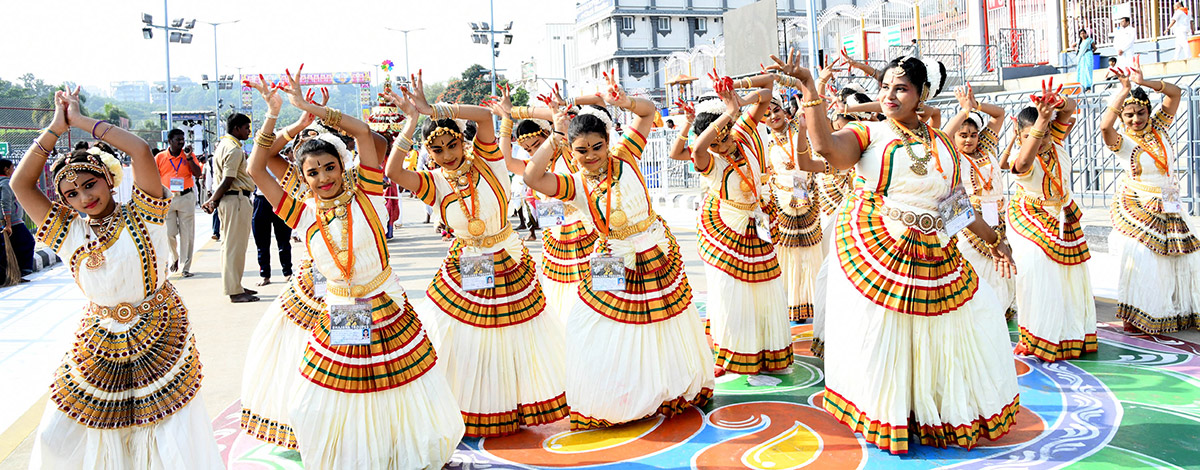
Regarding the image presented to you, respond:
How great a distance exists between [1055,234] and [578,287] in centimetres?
315

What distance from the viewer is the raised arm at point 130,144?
354 cm

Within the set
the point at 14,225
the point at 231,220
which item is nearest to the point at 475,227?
the point at 231,220

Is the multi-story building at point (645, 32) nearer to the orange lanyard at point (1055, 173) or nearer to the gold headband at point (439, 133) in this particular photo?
the orange lanyard at point (1055, 173)

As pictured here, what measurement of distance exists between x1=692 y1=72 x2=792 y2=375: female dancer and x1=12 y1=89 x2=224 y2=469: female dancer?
3.02 m

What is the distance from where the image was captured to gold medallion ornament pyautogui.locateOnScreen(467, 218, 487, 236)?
178 inches

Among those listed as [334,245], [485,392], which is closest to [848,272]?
[485,392]

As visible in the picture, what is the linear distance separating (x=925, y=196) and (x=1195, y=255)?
335 cm

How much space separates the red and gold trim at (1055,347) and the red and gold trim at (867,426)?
1935 millimetres

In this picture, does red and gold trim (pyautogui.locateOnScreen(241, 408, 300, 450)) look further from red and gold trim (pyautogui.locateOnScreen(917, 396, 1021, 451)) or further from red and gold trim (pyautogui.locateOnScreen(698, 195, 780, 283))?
red and gold trim (pyautogui.locateOnScreen(917, 396, 1021, 451))

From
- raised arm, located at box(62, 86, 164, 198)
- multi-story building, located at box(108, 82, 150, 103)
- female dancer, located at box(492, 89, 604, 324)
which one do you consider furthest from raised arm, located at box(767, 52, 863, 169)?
multi-story building, located at box(108, 82, 150, 103)

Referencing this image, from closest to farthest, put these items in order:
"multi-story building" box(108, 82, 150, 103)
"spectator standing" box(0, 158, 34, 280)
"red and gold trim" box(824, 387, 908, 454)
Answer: "red and gold trim" box(824, 387, 908, 454) < "spectator standing" box(0, 158, 34, 280) < "multi-story building" box(108, 82, 150, 103)

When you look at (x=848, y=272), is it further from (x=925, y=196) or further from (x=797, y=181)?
(x=797, y=181)

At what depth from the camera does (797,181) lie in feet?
21.9

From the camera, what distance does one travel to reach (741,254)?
5.39 meters
